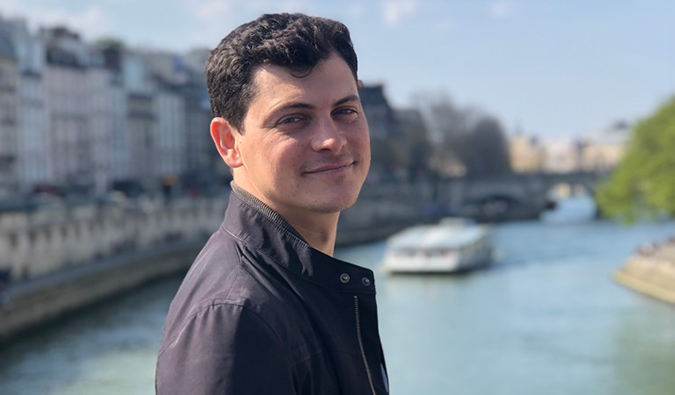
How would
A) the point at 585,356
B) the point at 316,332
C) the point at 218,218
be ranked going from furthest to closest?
the point at 218,218, the point at 585,356, the point at 316,332

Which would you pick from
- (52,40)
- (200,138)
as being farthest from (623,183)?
(200,138)

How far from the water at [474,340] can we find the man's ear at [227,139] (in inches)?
492

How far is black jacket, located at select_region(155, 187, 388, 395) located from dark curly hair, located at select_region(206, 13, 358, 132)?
0.49 ft

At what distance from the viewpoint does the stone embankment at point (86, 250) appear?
20.1m

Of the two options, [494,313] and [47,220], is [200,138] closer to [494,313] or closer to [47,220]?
[47,220]

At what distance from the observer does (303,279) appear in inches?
62.4

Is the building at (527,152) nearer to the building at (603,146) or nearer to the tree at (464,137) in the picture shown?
the building at (603,146)

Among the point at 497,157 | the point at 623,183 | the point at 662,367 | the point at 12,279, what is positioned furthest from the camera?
the point at 497,157

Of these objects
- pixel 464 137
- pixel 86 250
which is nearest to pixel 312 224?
pixel 86 250

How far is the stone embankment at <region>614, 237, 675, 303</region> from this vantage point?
2428cm

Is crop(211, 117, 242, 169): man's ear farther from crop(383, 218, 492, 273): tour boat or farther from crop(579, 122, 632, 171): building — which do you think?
crop(579, 122, 632, 171): building

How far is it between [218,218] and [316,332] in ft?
122

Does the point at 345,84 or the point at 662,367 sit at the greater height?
the point at 345,84

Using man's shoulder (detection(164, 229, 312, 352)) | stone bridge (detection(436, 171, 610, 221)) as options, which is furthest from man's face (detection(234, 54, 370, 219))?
stone bridge (detection(436, 171, 610, 221))
